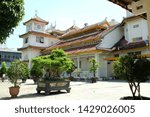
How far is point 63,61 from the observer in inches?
540

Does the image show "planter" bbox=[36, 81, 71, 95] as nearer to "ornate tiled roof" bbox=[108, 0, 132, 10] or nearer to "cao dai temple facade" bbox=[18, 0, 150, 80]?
"ornate tiled roof" bbox=[108, 0, 132, 10]

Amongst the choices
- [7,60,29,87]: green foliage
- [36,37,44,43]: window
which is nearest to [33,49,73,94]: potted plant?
[7,60,29,87]: green foliage

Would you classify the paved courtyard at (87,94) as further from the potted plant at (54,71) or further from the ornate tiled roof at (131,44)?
the ornate tiled roof at (131,44)

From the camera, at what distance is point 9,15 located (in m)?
9.66

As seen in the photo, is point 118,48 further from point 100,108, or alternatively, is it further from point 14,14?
point 100,108

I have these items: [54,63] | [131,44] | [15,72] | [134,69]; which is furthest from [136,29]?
[134,69]

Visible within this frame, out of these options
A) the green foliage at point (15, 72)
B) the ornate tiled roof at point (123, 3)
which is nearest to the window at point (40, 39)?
the green foliage at point (15, 72)

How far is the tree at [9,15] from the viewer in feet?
31.0

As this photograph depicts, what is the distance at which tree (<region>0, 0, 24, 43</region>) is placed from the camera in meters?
9.45

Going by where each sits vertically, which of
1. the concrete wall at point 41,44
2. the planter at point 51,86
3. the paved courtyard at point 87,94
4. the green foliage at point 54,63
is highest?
the concrete wall at point 41,44

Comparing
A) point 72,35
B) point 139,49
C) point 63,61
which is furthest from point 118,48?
point 63,61

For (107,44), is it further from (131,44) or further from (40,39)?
(40,39)

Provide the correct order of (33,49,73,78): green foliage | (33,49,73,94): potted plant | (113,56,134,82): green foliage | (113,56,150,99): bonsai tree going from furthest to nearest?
1. (33,49,73,78): green foliage
2. (33,49,73,94): potted plant
3. (113,56,134,82): green foliage
4. (113,56,150,99): bonsai tree

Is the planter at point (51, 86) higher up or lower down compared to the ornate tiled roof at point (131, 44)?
lower down
